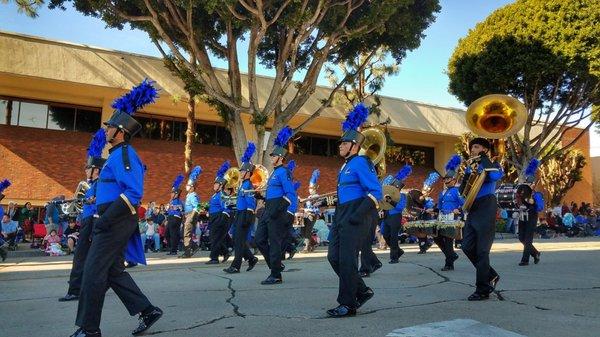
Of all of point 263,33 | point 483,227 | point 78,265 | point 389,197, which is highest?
point 263,33

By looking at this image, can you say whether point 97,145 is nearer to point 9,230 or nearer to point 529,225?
point 529,225

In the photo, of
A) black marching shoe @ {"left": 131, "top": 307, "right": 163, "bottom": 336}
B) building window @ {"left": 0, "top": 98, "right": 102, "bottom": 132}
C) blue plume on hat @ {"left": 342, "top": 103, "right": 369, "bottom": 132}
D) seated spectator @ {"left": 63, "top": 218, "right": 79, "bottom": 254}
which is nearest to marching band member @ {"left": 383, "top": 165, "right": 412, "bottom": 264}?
blue plume on hat @ {"left": 342, "top": 103, "right": 369, "bottom": 132}

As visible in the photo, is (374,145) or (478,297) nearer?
(478,297)

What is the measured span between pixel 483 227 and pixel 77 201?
22.5ft

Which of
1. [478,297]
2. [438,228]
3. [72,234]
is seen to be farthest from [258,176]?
[478,297]

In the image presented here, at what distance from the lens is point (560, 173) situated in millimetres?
35438

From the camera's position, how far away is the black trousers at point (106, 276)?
444cm

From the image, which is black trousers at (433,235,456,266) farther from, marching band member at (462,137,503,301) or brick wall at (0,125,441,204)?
brick wall at (0,125,441,204)

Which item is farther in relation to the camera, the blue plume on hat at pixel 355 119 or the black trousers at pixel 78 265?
the black trousers at pixel 78 265

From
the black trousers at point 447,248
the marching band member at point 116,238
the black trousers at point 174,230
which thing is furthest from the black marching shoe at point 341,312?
the black trousers at point 174,230

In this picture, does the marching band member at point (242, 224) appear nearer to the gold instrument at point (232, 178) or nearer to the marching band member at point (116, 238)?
the gold instrument at point (232, 178)

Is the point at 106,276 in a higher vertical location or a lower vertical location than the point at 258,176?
lower

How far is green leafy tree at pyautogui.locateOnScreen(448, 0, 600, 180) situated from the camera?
2183cm

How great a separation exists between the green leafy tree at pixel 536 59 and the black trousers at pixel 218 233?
1430cm
